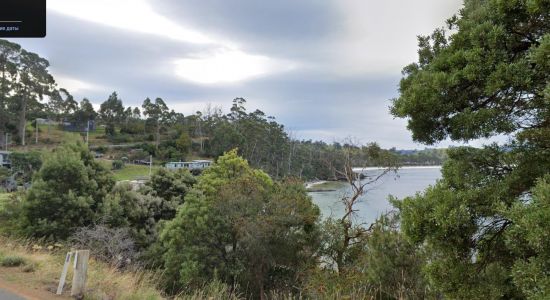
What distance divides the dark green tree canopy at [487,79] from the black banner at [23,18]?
3.13 metres

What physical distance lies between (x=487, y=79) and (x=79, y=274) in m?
4.33

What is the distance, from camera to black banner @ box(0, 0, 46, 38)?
3051 millimetres

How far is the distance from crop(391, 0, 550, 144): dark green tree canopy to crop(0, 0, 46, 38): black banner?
313cm

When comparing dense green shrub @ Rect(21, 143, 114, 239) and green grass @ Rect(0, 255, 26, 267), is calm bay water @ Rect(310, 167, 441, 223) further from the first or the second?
green grass @ Rect(0, 255, 26, 267)

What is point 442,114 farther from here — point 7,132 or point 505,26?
point 7,132

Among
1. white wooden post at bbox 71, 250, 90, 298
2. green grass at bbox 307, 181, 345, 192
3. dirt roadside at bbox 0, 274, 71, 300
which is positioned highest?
white wooden post at bbox 71, 250, 90, 298

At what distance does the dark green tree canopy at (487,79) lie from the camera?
3.38 m

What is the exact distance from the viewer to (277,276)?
16203 millimetres

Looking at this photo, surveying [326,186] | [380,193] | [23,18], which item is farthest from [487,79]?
[326,186]

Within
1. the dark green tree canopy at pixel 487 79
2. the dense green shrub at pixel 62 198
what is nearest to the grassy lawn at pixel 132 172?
the dense green shrub at pixel 62 198

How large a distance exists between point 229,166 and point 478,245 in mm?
18761

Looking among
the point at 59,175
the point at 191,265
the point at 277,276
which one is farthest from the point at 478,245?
the point at 59,175

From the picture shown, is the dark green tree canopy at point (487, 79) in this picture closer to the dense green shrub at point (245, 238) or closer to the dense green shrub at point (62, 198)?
the dense green shrub at point (245, 238)

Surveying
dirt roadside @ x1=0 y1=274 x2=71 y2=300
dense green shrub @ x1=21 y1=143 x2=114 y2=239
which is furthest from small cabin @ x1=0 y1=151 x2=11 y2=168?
dirt roadside @ x1=0 y1=274 x2=71 y2=300
